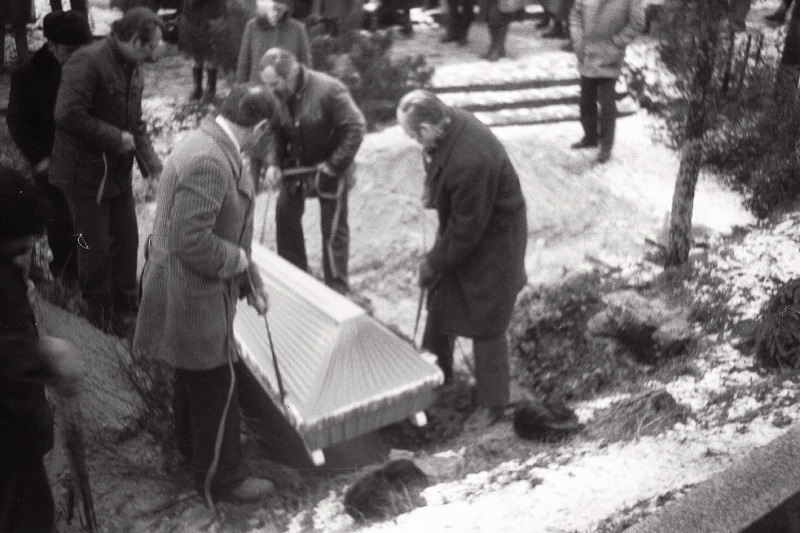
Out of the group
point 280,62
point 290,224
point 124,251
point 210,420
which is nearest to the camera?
point 210,420

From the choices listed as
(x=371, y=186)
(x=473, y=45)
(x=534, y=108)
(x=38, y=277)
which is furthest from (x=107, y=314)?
(x=473, y=45)

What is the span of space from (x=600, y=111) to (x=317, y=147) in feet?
8.43

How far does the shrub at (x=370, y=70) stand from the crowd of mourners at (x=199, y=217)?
159 cm

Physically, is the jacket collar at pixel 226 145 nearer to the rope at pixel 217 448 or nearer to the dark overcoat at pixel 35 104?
the rope at pixel 217 448

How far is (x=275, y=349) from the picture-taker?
365cm

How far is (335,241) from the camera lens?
506 centimetres

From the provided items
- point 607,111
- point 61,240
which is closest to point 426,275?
point 61,240

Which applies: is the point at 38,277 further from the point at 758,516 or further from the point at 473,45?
the point at 473,45

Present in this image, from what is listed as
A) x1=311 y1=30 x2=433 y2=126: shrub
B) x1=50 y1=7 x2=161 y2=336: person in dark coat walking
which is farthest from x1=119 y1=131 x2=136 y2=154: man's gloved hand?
x1=311 y1=30 x2=433 y2=126: shrub

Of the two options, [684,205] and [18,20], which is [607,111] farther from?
[18,20]

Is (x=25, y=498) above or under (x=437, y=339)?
above

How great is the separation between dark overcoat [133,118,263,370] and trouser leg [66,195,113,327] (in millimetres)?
967

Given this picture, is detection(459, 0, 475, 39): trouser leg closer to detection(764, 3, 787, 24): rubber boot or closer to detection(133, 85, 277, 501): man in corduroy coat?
detection(764, 3, 787, 24): rubber boot

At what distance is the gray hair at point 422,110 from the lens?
140 inches
